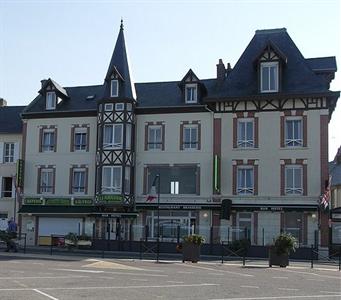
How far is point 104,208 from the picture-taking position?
38656 millimetres

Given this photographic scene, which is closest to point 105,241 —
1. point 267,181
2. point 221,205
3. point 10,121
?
point 221,205

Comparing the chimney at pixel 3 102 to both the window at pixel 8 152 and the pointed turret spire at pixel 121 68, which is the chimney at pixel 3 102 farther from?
the pointed turret spire at pixel 121 68

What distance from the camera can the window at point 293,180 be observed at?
36.1 metres

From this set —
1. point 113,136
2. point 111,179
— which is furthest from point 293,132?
point 111,179

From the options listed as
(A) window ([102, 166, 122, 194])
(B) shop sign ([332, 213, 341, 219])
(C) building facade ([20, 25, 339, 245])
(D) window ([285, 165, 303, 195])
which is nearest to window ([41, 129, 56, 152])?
(C) building facade ([20, 25, 339, 245])

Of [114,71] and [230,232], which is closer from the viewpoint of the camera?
[230,232]

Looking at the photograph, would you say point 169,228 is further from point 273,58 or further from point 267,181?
point 273,58

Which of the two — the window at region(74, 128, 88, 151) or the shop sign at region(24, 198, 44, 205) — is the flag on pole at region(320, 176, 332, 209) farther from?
the shop sign at region(24, 198, 44, 205)

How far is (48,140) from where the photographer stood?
41781 mm

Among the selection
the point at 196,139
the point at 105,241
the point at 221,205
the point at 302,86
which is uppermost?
the point at 302,86

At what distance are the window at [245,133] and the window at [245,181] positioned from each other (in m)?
1.62

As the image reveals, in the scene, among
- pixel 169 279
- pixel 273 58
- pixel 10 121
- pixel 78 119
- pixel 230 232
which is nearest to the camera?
pixel 169 279

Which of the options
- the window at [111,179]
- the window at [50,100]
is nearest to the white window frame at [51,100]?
the window at [50,100]

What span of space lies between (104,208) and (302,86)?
51.3 ft
